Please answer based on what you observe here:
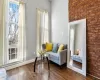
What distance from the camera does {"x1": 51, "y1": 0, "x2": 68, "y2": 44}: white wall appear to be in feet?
14.4

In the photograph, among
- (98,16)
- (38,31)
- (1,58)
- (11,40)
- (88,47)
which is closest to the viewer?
(98,16)

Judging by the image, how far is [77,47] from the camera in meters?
3.38

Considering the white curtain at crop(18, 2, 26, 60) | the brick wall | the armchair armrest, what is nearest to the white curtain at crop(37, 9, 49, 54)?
the white curtain at crop(18, 2, 26, 60)

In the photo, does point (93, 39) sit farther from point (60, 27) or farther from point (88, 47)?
point (60, 27)

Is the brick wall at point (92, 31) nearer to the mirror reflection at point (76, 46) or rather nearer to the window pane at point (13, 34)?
the mirror reflection at point (76, 46)

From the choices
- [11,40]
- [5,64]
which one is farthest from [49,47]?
[5,64]

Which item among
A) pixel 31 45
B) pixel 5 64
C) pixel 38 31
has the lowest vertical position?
Result: pixel 5 64

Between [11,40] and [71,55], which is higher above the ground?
[11,40]

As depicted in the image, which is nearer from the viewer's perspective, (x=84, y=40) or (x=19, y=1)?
(x=84, y=40)

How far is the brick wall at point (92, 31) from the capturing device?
2.77 metres

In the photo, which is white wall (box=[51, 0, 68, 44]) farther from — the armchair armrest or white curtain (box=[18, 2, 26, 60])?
white curtain (box=[18, 2, 26, 60])

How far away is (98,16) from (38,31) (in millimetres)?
2863

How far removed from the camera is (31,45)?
454 cm

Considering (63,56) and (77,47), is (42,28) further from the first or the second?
(77,47)
